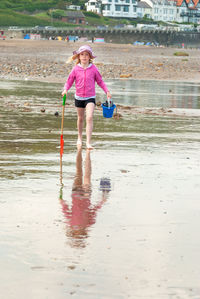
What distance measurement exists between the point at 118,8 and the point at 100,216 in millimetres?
194430

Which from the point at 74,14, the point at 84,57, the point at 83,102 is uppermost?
the point at 84,57

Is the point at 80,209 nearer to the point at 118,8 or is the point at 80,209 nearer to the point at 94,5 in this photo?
the point at 94,5

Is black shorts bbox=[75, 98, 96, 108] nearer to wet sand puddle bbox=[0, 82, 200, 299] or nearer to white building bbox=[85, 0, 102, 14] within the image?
wet sand puddle bbox=[0, 82, 200, 299]

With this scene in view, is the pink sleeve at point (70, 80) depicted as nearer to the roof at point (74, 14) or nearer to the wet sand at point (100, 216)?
the wet sand at point (100, 216)

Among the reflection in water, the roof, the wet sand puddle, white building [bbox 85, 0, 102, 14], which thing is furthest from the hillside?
the reflection in water

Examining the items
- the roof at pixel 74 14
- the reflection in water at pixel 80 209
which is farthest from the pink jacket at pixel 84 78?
the roof at pixel 74 14

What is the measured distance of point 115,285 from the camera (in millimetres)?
4391

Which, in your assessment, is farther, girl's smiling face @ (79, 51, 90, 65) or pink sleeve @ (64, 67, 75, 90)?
pink sleeve @ (64, 67, 75, 90)

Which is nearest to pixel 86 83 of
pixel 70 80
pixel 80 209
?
pixel 70 80

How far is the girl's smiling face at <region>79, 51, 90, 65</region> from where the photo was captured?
1062cm

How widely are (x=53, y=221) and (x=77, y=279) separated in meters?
1.55

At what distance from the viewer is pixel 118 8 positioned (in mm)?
196375

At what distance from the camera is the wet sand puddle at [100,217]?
4457 mm

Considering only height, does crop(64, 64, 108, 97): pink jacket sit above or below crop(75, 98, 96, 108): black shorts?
above
